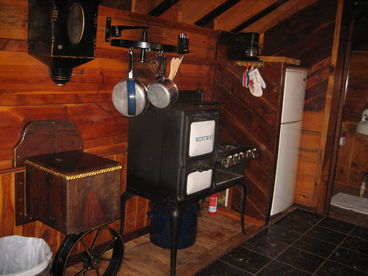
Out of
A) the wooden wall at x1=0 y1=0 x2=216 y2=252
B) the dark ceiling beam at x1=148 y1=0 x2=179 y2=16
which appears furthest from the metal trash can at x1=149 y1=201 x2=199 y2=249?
the dark ceiling beam at x1=148 y1=0 x2=179 y2=16

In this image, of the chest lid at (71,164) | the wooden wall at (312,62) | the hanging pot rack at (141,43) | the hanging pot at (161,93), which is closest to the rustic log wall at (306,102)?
the wooden wall at (312,62)

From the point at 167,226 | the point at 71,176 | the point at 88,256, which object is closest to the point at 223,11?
the point at 167,226

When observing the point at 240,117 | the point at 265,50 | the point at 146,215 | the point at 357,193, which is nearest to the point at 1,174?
the point at 146,215

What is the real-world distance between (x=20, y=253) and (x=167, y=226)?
111 centimetres

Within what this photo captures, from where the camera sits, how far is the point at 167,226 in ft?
9.20

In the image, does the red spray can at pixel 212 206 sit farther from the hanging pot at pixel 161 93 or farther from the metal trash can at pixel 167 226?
the hanging pot at pixel 161 93

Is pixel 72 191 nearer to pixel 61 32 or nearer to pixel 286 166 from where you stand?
pixel 61 32

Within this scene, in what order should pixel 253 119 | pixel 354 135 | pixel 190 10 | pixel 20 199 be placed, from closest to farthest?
pixel 20 199, pixel 190 10, pixel 253 119, pixel 354 135

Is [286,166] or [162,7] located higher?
[162,7]

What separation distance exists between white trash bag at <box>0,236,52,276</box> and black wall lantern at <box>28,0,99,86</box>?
883 millimetres

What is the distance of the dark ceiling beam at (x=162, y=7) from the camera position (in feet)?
8.80

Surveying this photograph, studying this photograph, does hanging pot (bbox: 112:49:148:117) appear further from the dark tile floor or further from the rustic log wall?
the rustic log wall

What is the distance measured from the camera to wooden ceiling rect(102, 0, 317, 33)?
8.92 ft

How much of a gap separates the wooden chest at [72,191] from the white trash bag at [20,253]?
142mm
